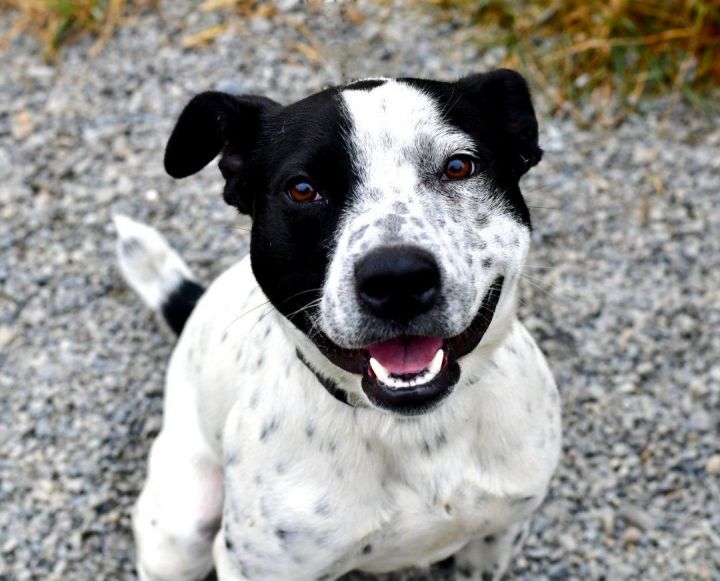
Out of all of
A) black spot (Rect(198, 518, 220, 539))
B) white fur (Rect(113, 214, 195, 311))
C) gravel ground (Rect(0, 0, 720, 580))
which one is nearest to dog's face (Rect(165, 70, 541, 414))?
black spot (Rect(198, 518, 220, 539))

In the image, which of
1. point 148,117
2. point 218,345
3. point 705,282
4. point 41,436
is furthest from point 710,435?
point 148,117

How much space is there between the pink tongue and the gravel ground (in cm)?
150

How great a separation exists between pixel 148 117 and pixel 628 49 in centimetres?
237

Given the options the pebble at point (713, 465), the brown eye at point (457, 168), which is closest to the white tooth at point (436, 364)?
the brown eye at point (457, 168)

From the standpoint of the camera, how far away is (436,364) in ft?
7.63

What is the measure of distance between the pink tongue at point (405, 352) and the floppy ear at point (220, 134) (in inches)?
22.5

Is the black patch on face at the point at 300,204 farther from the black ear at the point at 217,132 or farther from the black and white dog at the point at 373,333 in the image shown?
the black ear at the point at 217,132

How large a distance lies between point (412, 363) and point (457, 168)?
47cm

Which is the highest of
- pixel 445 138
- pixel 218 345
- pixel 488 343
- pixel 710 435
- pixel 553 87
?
pixel 445 138

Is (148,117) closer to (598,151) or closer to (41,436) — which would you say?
(41,436)

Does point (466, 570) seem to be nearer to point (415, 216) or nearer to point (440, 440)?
point (440, 440)

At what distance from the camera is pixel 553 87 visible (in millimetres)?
4902

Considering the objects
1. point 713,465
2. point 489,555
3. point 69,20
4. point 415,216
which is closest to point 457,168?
point 415,216

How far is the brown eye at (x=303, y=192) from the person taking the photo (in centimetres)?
237
